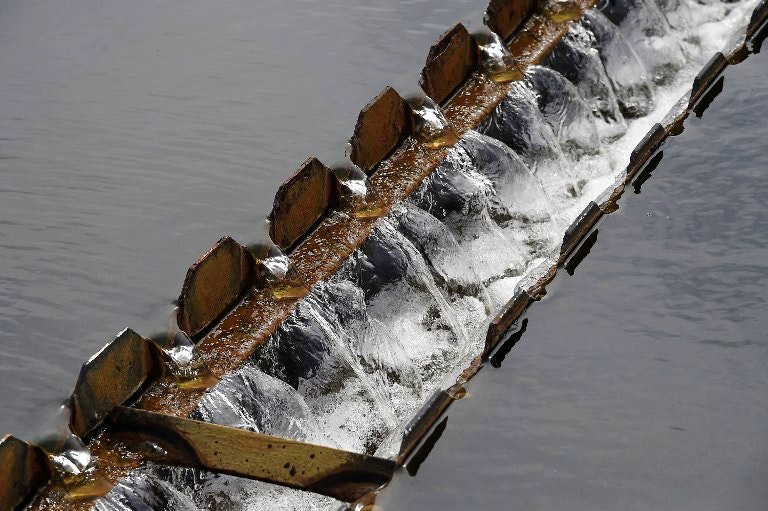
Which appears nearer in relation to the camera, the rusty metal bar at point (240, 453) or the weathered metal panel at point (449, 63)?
the rusty metal bar at point (240, 453)

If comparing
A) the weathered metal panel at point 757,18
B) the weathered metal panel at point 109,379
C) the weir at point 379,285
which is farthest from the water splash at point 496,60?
the weathered metal panel at point 109,379

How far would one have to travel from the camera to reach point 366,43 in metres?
8.36

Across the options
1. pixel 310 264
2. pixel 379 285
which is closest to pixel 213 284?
pixel 310 264

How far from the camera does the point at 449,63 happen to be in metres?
6.95

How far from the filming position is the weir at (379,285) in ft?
14.6

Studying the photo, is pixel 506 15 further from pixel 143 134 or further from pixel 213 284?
pixel 213 284

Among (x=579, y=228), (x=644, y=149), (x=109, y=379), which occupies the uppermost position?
(x=109, y=379)

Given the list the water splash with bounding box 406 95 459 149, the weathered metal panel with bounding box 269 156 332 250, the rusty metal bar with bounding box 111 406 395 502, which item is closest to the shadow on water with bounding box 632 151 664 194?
the water splash with bounding box 406 95 459 149

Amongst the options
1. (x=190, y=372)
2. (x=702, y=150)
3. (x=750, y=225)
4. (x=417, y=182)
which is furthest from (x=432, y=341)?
(x=702, y=150)

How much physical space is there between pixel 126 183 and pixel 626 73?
3.84 meters

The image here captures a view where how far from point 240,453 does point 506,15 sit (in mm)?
4364

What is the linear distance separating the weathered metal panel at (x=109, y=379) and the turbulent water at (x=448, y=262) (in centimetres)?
33

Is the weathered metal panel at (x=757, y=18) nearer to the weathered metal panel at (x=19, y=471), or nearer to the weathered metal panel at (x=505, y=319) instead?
the weathered metal panel at (x=505, y=319)

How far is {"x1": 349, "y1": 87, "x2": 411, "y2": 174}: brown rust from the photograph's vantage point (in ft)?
20.1
